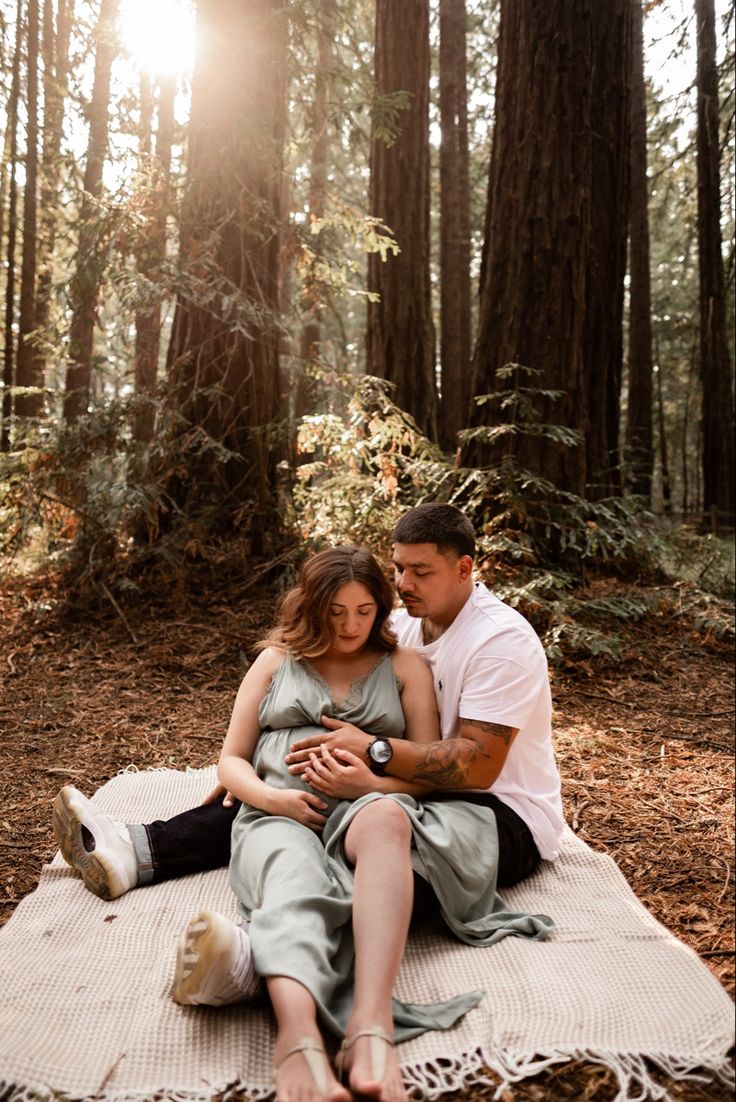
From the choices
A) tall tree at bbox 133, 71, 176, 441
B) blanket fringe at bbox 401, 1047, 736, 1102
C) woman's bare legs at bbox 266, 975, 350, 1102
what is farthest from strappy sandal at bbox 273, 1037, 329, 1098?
tall tree at bbox 133, 71, 176, 441

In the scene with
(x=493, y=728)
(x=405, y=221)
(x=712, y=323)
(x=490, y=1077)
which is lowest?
(x=490, y=1077)

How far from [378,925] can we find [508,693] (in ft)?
3.09

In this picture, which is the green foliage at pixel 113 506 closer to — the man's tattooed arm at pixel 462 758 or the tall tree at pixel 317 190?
the tall tree at pixel 317 190

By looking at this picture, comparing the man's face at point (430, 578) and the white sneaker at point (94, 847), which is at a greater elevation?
the man's face at point (430, 578)

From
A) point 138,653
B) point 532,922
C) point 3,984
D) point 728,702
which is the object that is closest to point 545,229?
point 728,702

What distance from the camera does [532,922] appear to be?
9.16 ft

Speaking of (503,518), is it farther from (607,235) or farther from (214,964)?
(214,964)

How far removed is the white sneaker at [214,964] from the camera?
2.24 m

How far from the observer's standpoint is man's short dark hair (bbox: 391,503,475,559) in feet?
10.5

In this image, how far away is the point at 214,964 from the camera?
2232 millimetres

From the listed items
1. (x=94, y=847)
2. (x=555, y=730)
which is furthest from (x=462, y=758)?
(x=555, y=730)

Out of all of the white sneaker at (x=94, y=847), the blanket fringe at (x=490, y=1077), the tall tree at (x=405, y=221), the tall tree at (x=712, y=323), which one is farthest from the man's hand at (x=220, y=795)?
the tall tree at (x=712, y=323)

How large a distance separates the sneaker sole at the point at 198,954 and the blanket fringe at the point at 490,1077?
24cm

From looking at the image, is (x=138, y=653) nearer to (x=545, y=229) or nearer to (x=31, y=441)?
(x=31, y=441)
